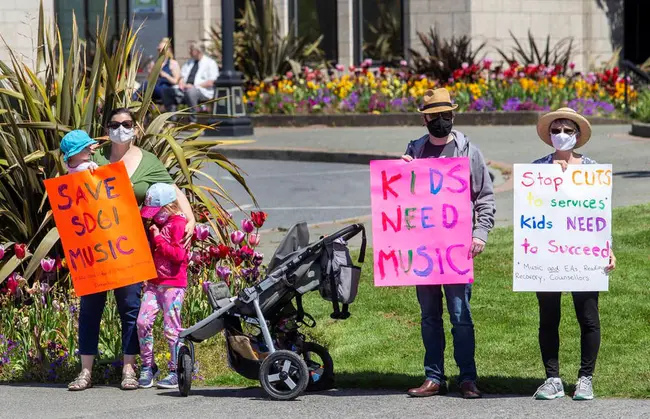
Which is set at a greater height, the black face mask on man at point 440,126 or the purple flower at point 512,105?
the black face mask on man at point 440,126

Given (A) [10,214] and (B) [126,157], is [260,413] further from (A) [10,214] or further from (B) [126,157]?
(A) [10,214]

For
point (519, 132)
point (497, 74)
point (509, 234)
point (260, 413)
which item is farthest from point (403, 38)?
point (260, 413)

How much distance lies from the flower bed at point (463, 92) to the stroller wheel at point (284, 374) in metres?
17.6

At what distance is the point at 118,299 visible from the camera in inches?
325

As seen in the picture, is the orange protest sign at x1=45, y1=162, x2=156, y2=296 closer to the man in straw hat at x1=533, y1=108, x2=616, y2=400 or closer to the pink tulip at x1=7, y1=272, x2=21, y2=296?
the pink tulip at x1=7, y1=272, x2=21, y2=296

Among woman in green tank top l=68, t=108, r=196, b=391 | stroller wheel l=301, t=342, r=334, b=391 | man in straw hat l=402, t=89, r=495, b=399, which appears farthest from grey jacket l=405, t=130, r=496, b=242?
woman in green tank top l=68, t=108, r=196, b=391

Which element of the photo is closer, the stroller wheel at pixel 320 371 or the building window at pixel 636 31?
the stroller wheel at pixel 320 371

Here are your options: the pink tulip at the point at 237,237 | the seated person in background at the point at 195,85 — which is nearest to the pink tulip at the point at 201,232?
the pink tulip at the point at 237,237

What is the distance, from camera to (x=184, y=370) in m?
7.90

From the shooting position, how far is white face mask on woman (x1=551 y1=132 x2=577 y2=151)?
24.4 feet

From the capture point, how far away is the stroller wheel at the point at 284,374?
764 cm

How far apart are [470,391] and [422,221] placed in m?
0.97

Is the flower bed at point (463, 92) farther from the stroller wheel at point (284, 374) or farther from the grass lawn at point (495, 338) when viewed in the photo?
the stroller wheel at point (284, 374)

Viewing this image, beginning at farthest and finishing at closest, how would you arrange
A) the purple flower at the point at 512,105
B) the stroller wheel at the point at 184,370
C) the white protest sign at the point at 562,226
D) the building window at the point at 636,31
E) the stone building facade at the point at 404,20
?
the building window at the point at 636,31
the stone building facade at the point at 404,20
the purple flower at the point at 512,105
the stroller wheel at the point at 184,370
the white protest sign at the point at 562,226
